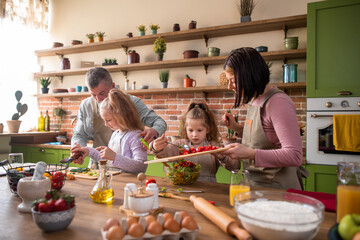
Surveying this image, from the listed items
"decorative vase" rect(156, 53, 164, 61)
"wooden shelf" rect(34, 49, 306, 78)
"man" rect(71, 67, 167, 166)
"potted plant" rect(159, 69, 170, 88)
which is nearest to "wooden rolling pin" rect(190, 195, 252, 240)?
"man" rect(71, 67, 167, 166)

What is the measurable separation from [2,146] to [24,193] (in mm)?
3352

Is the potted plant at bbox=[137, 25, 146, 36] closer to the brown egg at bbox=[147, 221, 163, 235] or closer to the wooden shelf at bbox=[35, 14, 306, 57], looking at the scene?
the wooden shelf at bbox=[35, 14, 306, 57]

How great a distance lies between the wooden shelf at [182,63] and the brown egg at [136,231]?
278cm

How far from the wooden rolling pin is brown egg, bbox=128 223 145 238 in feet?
0.83

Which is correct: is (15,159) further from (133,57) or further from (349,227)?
(133,57)

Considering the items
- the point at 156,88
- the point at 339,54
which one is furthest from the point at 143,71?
the point at 339,54

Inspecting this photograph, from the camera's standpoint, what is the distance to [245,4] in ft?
11.1

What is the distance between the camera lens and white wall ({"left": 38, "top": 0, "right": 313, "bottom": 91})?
3375 millimetres

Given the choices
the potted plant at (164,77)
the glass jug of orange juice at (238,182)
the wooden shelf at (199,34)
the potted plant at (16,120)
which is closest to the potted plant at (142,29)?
the wooden shelf at (199,34)

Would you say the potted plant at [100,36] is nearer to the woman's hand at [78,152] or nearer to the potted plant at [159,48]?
the potted plant at [159,48]

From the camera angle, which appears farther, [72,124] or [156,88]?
[72,124]

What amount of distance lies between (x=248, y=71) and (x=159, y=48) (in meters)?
2.42

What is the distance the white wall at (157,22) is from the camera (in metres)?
3.37

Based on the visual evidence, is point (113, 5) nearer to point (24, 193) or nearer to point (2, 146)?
point (2, 146)
